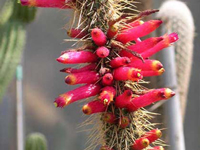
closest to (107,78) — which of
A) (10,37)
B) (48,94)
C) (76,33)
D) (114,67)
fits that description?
(114,67)

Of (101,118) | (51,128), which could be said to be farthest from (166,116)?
(51,128)

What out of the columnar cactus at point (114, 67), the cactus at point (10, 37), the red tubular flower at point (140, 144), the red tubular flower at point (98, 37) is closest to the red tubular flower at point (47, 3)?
the columnar cactus at point (114, 67)

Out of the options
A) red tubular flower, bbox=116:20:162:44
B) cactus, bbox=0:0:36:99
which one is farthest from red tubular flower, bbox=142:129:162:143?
cactus, bbox=0:0:36:99

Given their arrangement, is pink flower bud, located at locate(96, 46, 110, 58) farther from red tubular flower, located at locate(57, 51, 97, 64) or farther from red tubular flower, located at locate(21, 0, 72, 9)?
red tubular flower, located at locate(21, 0, 72, 9)

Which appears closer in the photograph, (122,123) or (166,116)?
(122,123)

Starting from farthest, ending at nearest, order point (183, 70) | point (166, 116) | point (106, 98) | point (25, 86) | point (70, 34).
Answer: point (25, 86) → point (183, 70) → point (166, 116) → point (70, 34) → point (106, 98)

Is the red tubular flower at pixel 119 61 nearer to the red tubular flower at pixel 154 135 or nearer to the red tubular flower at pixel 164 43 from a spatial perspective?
the red tubular flower at pixel 164 43

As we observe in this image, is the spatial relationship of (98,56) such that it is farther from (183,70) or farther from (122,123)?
(183,70)
